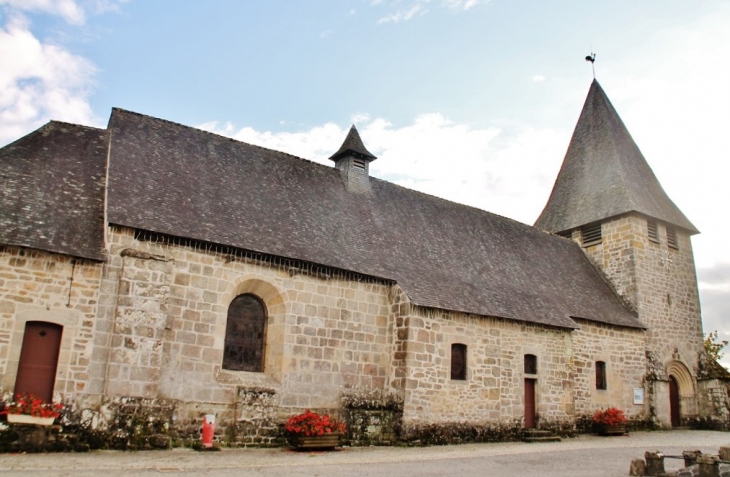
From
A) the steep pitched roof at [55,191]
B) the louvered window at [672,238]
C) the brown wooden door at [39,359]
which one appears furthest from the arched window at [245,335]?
the louvered window at [672,238]

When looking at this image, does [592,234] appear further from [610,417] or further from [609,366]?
[610,417]

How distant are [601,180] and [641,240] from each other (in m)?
3.68

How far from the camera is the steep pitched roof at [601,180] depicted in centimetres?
2559

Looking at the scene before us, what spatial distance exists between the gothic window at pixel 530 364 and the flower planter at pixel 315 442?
7273 mm

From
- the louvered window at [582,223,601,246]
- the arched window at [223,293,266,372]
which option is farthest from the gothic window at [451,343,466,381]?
the louvered window at [582,223,601,246]

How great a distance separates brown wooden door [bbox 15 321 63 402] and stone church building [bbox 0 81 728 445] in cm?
3

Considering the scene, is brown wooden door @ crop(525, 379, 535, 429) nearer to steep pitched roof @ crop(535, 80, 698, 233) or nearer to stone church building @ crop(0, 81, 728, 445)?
stone church building @ crop(0, 81, 728, 445)

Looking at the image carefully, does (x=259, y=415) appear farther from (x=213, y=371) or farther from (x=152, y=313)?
(x=152, y=313)

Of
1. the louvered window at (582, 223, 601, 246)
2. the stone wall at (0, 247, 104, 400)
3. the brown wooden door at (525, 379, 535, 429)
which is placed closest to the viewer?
the stone wall at (0, 247, 104, 400)

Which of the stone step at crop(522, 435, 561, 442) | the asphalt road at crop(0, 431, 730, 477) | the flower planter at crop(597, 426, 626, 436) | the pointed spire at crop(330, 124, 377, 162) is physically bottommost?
the asphalt road at crop(0, 431, 730, 477)

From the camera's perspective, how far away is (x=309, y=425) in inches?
522

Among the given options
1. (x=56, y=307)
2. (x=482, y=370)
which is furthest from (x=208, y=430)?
(x=482, y=370)

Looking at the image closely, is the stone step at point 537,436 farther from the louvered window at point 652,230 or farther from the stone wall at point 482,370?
the louvered window at point 652,230

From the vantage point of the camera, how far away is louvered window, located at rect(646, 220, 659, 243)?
992 inches
